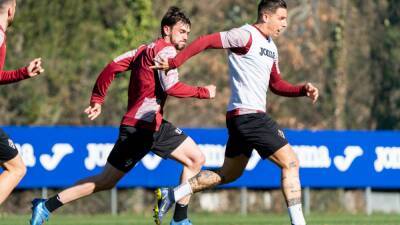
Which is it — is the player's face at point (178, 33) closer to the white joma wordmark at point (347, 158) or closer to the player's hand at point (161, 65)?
the player's hand at point (161, 65)

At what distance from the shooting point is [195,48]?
11.6 meters

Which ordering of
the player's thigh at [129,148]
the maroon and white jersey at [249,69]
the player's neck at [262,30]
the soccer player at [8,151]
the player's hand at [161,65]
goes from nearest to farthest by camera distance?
the player's hand at [161,65], the soccer player at [8,151], the maroon and white jersey at [249,69], the player's neck at [262,30], the player's thigh at [129,148]

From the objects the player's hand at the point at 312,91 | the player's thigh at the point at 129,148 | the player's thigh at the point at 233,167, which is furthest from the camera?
the player's thigh at the point at 129,148

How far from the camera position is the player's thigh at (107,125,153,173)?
13.3 m

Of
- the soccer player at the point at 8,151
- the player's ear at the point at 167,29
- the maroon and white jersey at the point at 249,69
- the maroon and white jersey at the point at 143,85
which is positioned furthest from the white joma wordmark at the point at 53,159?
the maroon and white jersey at the point at 249,69

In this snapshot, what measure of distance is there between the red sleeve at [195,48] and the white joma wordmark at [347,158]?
10.2m

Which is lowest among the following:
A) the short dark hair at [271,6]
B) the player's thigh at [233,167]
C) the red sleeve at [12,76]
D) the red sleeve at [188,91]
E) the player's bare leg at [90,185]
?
the player's bare leg at [90,185]

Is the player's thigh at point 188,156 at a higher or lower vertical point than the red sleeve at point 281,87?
lower

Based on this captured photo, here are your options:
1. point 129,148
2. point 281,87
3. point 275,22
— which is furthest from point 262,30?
point 129,148

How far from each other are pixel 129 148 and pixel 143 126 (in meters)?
0.28

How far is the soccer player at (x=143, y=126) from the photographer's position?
13.2 meters

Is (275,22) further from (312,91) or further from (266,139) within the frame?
(266,139)

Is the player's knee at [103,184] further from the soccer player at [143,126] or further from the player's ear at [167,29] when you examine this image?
the player's ear at [167,29]

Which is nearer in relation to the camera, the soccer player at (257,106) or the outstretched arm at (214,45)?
the outstretched arm at (214,45)
